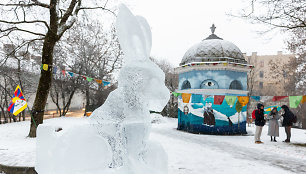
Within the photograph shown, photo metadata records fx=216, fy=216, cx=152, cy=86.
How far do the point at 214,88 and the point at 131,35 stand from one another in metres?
10.7

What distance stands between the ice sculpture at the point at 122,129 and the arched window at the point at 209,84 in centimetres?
1045

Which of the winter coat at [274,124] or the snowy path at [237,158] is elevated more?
the winter coat at [274,124]

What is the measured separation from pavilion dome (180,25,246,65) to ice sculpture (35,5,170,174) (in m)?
10.8

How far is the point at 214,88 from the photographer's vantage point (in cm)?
1223

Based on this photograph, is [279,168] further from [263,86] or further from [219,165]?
[263,86]

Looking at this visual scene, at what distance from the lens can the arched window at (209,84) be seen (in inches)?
482

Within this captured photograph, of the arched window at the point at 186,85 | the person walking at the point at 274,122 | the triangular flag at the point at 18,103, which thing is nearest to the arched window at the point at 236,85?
the arched window at the point at 186,85

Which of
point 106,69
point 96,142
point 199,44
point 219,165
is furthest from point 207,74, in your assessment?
point 106,69

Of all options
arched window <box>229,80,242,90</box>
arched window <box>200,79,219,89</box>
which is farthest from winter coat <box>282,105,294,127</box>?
arched window <box>200,79,219,89</box>

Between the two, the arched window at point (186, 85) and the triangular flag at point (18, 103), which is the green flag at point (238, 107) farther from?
the triangular flag at point (18, 103)

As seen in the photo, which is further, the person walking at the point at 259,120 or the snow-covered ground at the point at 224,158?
the person walking at the point at 259,120

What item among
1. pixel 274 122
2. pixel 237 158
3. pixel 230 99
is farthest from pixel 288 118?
pixel 237 158

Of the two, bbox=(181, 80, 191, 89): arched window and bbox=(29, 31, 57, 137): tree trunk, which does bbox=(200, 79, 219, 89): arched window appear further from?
bbox=(29, 31, 57, 137): tree trunk

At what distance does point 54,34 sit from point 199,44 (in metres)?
8.55
